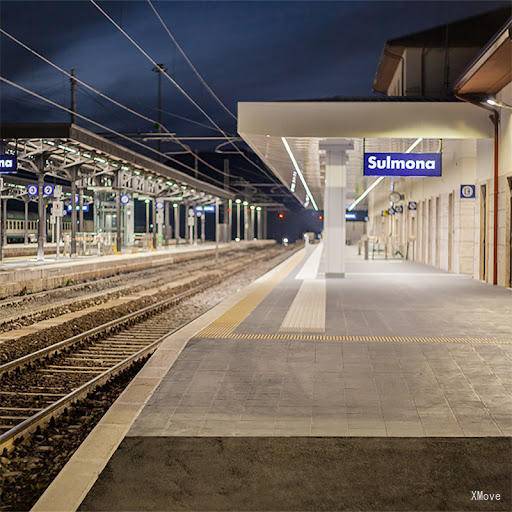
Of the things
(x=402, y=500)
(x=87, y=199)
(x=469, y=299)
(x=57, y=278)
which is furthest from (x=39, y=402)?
(x=87, y=199)

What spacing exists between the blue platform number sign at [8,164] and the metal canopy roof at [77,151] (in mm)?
628

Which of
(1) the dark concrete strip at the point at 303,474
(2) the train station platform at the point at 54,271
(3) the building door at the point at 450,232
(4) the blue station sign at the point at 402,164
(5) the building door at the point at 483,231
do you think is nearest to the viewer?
(1) the dark concrete strip at the point at 303,474

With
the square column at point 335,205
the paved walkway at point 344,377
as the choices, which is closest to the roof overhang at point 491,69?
the square column at point 335,205

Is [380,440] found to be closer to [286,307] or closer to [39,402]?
[39,402]

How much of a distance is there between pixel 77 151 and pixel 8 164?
3.20 m

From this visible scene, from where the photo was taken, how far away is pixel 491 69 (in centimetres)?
1480

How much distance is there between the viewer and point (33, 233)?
49.3m

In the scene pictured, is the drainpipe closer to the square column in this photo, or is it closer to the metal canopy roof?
the square column

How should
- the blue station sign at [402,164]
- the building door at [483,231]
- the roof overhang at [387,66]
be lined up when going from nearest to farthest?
the blue station sign at [402,164]
the building door at [483,231]
the roof overhang at [387,66]

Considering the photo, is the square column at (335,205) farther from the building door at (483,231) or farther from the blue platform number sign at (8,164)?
the blue platform number sign at (8,164)

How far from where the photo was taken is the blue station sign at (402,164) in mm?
17266

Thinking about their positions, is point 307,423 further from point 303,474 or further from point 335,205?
point 335,205

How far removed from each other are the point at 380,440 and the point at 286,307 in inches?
286

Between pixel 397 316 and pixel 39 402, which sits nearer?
pixel 39 402
